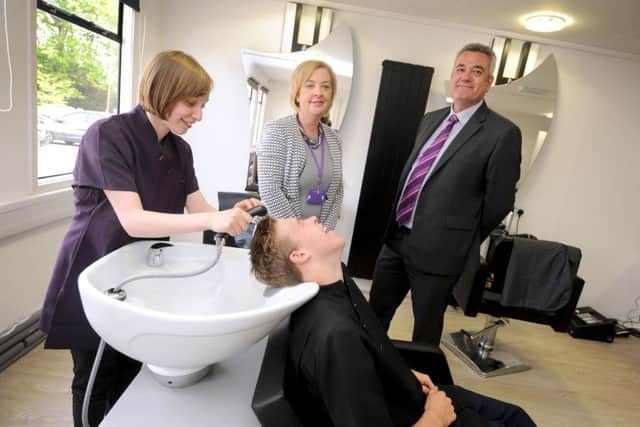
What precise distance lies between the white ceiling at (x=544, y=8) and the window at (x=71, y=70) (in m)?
1.45

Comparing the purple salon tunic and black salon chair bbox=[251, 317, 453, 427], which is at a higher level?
the purple salon tunic

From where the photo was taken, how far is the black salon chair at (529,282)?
2.01 metres

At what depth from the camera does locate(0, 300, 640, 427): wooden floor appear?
1.56m

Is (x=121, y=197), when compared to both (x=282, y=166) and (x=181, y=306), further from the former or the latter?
(x=282, y=166)

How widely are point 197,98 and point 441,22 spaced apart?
7.53ft

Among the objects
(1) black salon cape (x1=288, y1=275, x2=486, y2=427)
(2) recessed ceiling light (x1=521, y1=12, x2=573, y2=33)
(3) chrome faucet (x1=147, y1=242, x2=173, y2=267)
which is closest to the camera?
(1) black salon cape (x1=288, y1=275, x2=486, y2=427)

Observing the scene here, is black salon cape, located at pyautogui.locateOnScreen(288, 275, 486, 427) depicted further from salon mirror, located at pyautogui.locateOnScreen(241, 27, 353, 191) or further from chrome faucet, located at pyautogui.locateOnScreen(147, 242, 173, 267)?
salon mirror, located at pyautogui.locateOnScreen(241, 27, 353, 191)

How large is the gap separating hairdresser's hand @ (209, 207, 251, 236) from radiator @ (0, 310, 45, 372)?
61.8 inches

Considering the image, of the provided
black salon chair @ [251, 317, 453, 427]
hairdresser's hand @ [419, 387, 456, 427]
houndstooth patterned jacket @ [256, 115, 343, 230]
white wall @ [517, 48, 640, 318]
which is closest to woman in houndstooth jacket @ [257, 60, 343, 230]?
houndstooth patterned jacket @ [256, 115, 343, 230]

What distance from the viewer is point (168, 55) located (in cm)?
92

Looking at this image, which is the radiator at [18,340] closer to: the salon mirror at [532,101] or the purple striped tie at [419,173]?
the purple striped tie at [419,173]

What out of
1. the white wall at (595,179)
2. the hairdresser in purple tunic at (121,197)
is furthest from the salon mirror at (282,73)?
the hairdresser in purple tunic at (121,197)

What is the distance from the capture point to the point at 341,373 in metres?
0.73

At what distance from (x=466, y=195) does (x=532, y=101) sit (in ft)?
5.61
